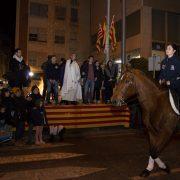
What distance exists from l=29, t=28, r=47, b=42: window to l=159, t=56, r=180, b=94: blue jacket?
39.4 m

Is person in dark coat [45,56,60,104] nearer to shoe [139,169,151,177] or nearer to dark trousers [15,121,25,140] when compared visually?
dark trousers [15,121,25,140]

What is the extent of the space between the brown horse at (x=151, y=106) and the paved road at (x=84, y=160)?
33.2 inches

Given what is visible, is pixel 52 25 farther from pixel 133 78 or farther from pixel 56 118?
pixel 133 78

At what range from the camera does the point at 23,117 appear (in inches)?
459

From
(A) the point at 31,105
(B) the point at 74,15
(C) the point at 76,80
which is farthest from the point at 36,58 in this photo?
(A) the point at 31,105

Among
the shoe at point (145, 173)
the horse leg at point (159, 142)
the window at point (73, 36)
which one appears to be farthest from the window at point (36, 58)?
the horse leg at point (159, 142)

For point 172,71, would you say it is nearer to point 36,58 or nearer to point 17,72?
point 17,72

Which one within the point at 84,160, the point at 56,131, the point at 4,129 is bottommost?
the point at 84,160

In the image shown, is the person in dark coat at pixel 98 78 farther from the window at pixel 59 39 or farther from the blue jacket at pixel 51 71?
the window at pixel 59 39

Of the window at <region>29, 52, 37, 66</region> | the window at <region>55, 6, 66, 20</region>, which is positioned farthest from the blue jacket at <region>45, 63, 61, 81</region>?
the window at <region>55, 6, 66, 20</region>

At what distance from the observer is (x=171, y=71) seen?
707 cm

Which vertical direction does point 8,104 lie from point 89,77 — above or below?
below

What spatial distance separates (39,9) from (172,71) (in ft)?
133

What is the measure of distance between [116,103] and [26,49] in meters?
39.7
